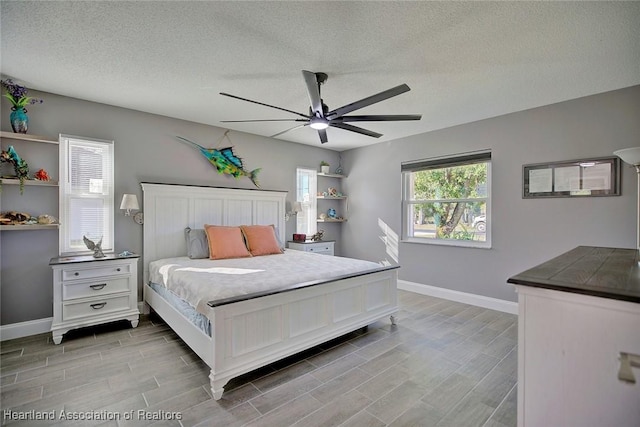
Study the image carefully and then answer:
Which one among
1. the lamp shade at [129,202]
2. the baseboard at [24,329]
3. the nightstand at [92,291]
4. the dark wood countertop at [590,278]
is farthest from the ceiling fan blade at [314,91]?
the baseboard at [24,329]

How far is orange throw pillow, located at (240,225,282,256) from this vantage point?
13.3 ft

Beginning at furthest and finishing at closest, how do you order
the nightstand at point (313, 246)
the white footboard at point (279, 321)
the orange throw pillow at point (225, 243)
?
the nightstand at point (313, 246) < the orange throw pillow at point (225, 243) < the white footboard at point (279, 321)

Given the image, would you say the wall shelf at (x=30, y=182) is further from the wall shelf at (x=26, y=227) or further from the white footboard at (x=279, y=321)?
the white footboard at (x=279, y=321)

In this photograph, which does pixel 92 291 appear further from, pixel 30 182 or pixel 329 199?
pixel 329 199

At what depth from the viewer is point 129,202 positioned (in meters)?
3.43

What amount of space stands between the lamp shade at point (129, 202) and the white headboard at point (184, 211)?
28 cm

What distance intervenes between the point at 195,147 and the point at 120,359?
9.19ft

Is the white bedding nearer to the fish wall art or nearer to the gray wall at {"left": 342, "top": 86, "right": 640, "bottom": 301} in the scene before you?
the fish wall art

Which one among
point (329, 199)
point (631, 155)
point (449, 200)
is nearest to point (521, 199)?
point (449, 200)

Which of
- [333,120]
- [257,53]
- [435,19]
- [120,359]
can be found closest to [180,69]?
[257,53]

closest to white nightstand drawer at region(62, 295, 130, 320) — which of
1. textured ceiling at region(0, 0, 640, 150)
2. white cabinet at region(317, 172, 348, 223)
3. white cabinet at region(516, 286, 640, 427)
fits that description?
textured ceiling at region(0, 0, 640, 150)

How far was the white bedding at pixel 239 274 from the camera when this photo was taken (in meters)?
2.29

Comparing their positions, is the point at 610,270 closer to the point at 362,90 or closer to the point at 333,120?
the point at 333,120

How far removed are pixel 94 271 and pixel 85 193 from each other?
3.31 feet
